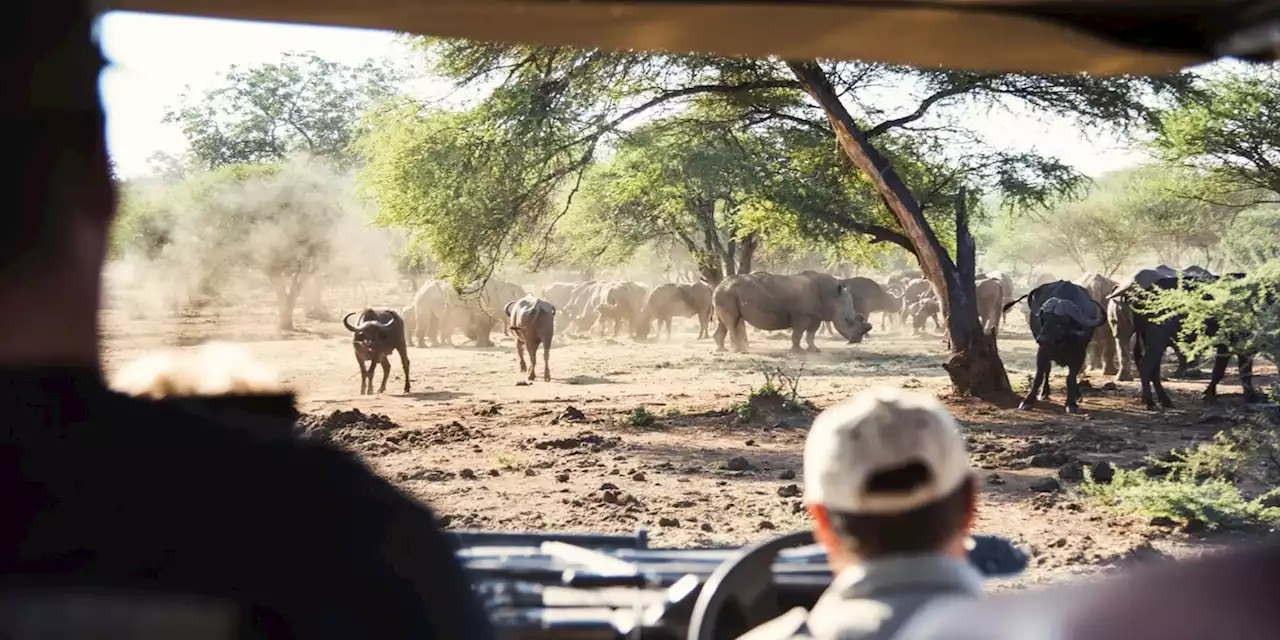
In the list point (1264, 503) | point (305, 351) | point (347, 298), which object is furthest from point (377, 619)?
point (347, 298)

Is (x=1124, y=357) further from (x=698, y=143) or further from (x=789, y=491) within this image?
(x=789, y=491)

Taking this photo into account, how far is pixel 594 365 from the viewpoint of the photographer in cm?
2080

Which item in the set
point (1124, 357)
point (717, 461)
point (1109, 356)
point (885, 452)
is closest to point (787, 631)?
point (885, 452)

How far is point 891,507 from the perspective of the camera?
1304 millimetres

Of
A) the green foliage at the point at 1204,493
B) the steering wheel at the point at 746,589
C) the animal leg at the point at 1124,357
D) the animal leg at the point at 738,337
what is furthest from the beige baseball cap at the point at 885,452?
the animal leg at the point at 738,337

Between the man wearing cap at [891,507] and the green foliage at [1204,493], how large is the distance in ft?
20.6

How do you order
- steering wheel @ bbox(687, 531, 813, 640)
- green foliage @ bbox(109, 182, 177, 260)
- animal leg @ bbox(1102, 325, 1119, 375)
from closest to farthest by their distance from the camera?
steering wheel @ bbox(687, 531, 813, 640), animal leg @ bbox(1102, 325, 1119, 375), green foliage @ bbox(109, 182, 177, 260)

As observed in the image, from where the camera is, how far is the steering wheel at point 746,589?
1.59 m

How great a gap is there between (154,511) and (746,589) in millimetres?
952

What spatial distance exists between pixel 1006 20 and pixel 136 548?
6.55 ft

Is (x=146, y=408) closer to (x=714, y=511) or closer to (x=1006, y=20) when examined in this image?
(x=1006, y=20)

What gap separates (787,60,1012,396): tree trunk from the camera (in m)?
12.7

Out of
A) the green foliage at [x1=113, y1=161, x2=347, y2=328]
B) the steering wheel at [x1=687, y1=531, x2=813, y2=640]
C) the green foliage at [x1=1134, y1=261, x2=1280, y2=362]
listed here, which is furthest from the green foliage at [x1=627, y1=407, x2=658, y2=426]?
the green foliage at [x1=113, y1=161, x2=347, y2=328]

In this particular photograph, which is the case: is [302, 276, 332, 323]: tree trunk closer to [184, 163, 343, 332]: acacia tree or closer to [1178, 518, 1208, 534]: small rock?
[184, 163, 343, 332]: acacia tree
